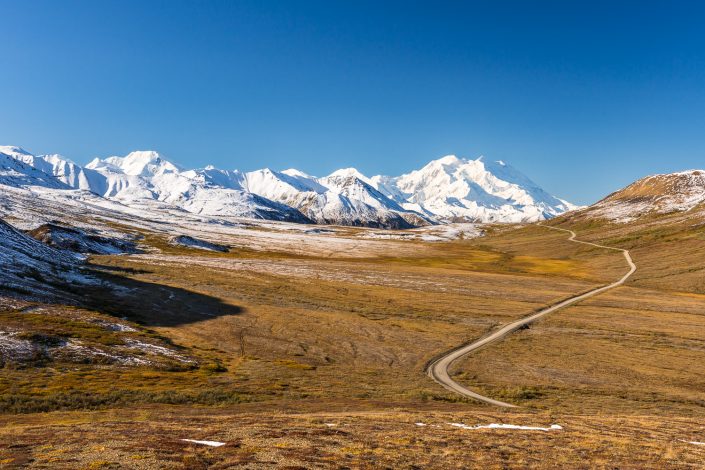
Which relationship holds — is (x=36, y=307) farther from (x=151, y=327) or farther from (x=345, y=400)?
(x=345, y=400)

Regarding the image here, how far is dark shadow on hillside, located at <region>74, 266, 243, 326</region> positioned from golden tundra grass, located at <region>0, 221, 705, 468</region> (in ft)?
1.89

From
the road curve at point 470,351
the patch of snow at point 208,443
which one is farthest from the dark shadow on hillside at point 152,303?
the patch of snow at point 208,443

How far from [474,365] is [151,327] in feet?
161

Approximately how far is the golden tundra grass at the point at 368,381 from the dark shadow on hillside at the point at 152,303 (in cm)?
57

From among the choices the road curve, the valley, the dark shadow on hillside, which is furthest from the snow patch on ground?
the dark shadow on hillside

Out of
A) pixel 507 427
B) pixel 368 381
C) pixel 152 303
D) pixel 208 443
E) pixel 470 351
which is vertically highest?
pixel 208 443

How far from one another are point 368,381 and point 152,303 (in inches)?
2118

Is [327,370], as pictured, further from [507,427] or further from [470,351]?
[507,427]

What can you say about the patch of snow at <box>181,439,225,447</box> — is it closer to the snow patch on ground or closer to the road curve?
the snow patch on ground

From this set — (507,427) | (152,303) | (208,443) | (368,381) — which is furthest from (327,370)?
(152,303)

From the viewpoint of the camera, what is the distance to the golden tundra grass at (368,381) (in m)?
24.5

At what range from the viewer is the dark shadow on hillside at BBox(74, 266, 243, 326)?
262ft

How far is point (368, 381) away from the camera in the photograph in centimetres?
5222

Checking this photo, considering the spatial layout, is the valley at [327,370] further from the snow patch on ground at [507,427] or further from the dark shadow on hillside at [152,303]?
the dark shadow on hillside at [152,303]
